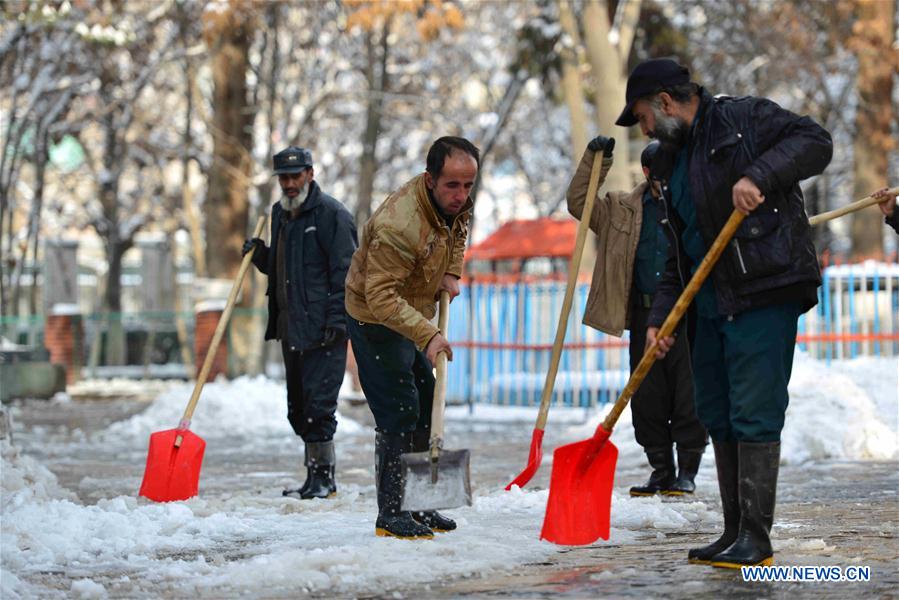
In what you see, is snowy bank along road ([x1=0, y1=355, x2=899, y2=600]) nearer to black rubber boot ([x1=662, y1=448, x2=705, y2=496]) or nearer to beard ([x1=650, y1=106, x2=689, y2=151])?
black rubber boot ([x1=662, y1=448, x2=705, y2=496])

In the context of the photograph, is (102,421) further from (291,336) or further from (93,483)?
(291,336)

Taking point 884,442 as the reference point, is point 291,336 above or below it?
above

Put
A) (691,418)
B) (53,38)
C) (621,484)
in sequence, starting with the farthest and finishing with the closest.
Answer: (53,38) → (621,484) → (691,418)

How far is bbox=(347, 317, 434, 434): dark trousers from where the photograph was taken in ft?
19.8

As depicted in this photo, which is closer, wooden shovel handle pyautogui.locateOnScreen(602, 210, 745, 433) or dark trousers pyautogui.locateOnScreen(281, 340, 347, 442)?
wooden shovel handle pyautogui.locateOnScreen(602, 210, 745, 433)

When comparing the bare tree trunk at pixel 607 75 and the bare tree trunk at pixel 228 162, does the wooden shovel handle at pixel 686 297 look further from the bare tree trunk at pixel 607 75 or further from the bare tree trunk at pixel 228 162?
the bare tree trunk at pixel 228 162

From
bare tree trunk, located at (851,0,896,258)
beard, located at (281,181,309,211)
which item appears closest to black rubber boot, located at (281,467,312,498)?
beard, located at (281,181,309,211)

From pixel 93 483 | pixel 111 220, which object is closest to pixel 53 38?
pixel 111 220

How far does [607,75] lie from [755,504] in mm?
14207

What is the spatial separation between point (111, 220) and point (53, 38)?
288 inches

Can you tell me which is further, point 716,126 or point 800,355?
point 800,355

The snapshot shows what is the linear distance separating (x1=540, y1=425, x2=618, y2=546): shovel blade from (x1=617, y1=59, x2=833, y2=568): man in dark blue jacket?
456mm

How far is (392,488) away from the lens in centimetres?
614

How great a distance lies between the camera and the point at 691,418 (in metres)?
8.01
